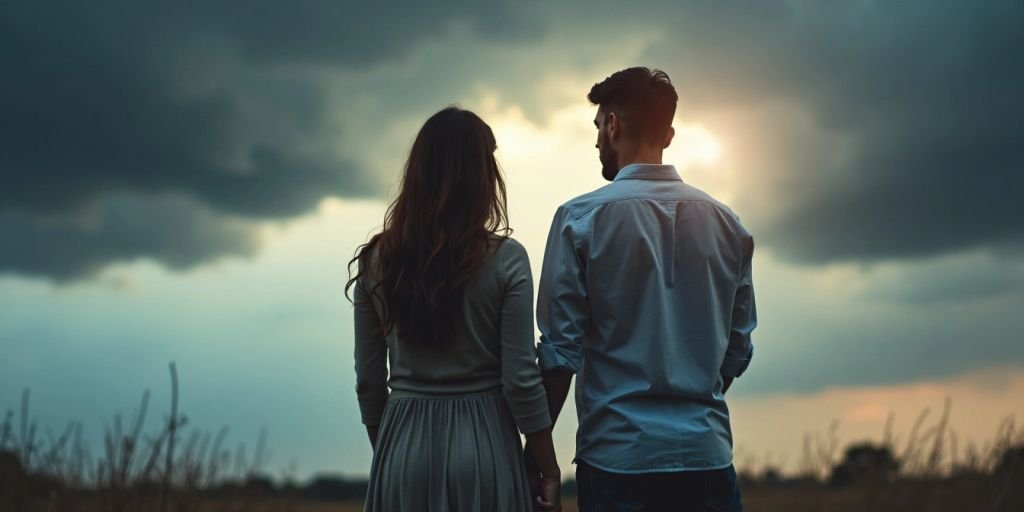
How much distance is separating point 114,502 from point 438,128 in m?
3.24

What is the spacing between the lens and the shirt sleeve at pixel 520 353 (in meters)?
3.04

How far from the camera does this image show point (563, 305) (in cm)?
313

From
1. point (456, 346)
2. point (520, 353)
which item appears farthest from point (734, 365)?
point (456, 346)

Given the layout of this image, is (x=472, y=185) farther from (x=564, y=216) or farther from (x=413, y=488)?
(x=413, y=488)

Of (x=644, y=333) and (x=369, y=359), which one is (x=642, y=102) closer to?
(x=644, y=333)

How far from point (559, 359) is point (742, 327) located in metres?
0.94

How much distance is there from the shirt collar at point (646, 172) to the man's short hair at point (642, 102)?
138 millimetres

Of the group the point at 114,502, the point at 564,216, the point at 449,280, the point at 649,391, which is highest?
the point at 564,216

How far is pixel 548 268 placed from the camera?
3291 mm

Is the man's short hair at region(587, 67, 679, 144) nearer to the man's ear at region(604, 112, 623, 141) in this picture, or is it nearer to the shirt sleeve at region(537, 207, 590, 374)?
the man's ear at region(604, 112, 623, 141)

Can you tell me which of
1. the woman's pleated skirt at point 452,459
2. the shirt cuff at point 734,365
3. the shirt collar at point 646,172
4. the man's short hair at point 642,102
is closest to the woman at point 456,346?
the woman's pleated skirt at point 452,459

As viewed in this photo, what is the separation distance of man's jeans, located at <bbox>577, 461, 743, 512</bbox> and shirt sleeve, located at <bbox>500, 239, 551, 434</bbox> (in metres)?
0.32

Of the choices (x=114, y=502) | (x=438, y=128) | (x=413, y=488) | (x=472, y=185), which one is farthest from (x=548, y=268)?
(x=114, y=502)

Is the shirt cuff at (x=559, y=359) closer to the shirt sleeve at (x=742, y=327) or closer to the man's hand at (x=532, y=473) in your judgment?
the man's hand at (x=532, y=473)
